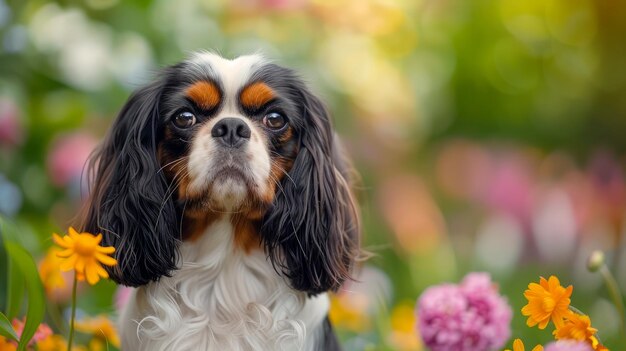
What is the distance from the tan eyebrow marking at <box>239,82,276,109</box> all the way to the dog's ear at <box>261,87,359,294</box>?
0.51ft

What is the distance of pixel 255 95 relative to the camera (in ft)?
9.05

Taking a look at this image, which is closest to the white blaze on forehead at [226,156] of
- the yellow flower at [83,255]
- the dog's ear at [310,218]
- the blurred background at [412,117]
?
the dog's ear at [310,218]

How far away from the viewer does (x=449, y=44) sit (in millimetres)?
6742

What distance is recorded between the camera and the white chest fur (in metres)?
2.83

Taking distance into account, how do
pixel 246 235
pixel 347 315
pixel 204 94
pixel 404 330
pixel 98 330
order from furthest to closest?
1. pixel 404 330
2. pixel 347 315
3. pixel 98 330
4. pixel 246 235
5. pixel 204 94

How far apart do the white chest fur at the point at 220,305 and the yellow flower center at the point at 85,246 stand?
20.7 inches

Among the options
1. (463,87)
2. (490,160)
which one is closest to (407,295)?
(490,160)

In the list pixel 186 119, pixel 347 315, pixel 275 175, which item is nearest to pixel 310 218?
pixel 275 175

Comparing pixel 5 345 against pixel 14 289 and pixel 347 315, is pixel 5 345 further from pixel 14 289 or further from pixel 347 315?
pixel 347 315

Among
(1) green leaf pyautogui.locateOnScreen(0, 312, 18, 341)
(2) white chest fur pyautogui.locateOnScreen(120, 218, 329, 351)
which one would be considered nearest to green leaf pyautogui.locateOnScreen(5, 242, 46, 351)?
(1) green leaf pyautogui.locateOnScreen(0, 312, 18, 341)

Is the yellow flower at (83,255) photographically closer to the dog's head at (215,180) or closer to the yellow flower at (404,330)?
the dog's head at (215,180)

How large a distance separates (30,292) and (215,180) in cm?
58

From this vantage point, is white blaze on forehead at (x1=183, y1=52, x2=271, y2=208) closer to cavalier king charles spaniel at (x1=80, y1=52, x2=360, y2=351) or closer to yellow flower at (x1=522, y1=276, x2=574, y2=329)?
cavalier king charles spaniel at (x1=80, y1=52, x2=360, y2=351)

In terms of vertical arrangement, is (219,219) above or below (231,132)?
below
